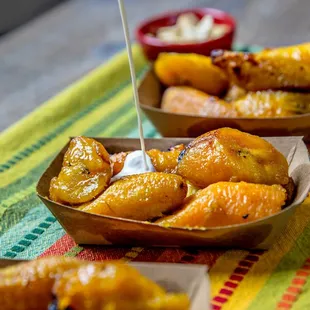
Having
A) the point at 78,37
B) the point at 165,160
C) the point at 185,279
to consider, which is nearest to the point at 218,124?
the point at 165,160

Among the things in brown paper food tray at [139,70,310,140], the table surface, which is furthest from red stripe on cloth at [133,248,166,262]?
the table surface

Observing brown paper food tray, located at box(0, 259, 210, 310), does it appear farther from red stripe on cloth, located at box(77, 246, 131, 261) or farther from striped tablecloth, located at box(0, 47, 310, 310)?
red stripe on cloth, located at box(77, 246, 131, 261)

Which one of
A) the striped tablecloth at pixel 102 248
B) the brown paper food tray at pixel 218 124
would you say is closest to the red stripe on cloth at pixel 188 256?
the striped tablecloth at pixel 102 248

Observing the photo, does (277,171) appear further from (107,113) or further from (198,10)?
(198,10)

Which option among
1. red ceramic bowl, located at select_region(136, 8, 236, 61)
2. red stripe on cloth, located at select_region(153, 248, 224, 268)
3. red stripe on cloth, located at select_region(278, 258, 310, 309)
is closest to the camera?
red stripe on cloth, located at select_region(278, 258, 310, 309)

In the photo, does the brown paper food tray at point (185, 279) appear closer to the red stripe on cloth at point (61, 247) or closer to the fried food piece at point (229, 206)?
the fried food piece at point (229, 206)

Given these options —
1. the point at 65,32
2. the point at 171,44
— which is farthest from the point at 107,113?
the point at 65,32
